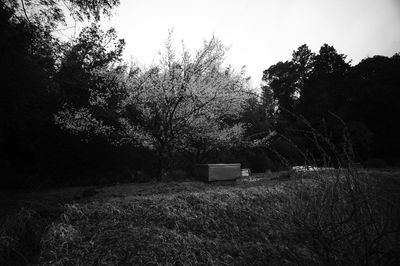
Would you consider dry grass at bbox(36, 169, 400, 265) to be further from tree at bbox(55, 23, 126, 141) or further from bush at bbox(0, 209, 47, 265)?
tree at bbox(55, 23, 126, 141)

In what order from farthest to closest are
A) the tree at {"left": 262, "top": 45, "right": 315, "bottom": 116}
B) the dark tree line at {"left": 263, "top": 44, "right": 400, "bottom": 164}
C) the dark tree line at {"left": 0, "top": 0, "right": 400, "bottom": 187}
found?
the tree at {"left": 262, "top": 45, "right": 315, "bottom": 116} → the dark tree line at {"left": 263, "top": 44, "right": 400, "bottom": 164} → the dark tree line at {"left": 0, "top": 0, "right": 400, "bottom": 187}

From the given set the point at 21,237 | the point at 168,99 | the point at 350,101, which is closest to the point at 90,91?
the point at 168,99

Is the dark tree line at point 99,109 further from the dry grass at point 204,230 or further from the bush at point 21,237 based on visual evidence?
the bush at point 21,237

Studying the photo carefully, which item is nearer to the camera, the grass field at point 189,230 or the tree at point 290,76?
the grass field at point 189,230

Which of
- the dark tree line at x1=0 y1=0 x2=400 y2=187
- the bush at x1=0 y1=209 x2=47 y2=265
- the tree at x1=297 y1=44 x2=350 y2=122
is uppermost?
the tree at x1=297 y1=44 x2=350 y2=122

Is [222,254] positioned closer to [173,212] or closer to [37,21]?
[173,212]

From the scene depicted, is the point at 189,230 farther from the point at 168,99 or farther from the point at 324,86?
the point at 324,86

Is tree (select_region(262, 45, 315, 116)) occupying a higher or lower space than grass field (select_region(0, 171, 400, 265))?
Result: higher

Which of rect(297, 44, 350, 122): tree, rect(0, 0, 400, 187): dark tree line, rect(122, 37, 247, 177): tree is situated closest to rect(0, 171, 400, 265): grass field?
rect(0, 0, 400, 187): dark tree line

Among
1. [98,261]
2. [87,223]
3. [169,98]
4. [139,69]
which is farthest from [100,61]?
[98,261]

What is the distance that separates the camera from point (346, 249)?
6.94 feet

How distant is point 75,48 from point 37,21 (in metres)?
6.05

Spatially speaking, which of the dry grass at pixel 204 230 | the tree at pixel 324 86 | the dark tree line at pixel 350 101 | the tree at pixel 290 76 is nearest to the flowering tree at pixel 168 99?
the dry grass at pixel 204 230

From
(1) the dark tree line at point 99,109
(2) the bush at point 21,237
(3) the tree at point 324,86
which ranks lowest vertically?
(2) the bush at point 21,237
